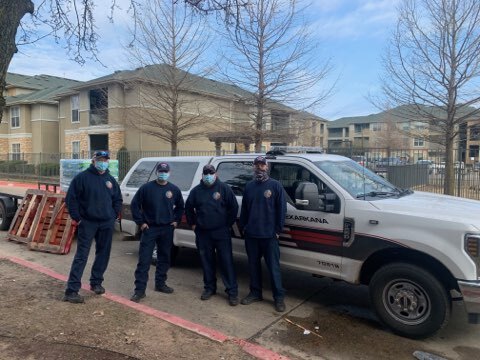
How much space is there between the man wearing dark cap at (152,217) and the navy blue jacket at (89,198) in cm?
36

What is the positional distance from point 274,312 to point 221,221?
1.25 meters

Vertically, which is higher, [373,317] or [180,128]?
[180,128]

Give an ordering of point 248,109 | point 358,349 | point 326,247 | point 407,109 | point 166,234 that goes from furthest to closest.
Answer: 1. point 248,109
2. point 407,109
3. point 166,234
4. point 326,247
5. point 358,349

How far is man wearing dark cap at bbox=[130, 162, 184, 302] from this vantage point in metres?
5.43

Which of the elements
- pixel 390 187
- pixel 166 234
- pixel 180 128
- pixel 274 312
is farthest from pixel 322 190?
pixel 180 128

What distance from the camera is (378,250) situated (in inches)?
183

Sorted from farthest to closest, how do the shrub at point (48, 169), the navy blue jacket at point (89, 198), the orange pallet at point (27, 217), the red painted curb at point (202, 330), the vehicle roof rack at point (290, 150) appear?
the shrub at point (48, 169) < the orange pallet at point (27, 217) < the vehicle roof rack at point (290, 150) < the navy blue jacket at point (89, 198) < the red painted curb at point (202, 330)

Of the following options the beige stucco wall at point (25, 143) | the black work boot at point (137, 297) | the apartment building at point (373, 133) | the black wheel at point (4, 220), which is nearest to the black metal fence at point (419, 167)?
the black wheel at point (4, 220)

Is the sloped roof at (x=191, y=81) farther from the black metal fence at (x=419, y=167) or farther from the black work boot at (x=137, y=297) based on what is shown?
the black work boot at (x=137, y=297)

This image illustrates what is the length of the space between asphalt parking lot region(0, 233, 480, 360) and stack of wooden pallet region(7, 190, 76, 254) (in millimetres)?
1240

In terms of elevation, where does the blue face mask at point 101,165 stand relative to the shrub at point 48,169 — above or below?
above

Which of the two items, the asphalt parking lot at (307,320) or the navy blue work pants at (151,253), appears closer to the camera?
the asphalt parking lot at (307,320)

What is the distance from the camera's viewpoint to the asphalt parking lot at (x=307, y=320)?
4262 millimetres

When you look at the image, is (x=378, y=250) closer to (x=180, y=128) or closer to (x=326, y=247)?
(x=326, y=247)
